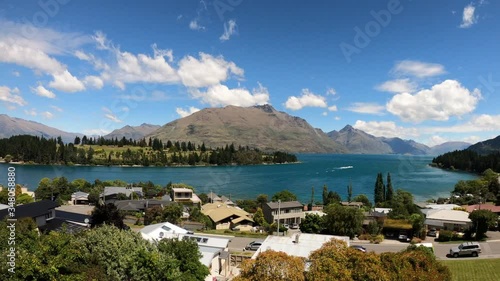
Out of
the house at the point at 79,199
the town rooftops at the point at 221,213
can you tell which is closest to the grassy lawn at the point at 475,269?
the town rooftops at the point at 221,213

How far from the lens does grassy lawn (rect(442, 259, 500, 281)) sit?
20.1m

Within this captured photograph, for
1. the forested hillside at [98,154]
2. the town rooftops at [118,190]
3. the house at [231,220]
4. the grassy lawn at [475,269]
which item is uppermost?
the forested hillside at [98,154]

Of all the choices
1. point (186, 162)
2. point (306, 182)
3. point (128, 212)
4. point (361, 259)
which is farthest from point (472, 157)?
point (361, 259)

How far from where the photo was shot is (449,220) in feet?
132

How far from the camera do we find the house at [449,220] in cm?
3912

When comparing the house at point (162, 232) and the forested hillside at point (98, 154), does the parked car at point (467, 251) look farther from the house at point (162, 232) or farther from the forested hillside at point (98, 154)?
the forested hillside at point (98, 154)

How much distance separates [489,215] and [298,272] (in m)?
31.4

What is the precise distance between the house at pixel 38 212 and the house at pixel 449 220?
142 feet

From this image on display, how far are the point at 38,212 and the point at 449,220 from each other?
44993 mm

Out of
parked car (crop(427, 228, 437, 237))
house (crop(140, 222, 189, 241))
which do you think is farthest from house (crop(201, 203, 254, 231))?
parked car (crop(427, 228, 437, 237))

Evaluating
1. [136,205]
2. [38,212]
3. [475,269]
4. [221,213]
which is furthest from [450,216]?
[136,205]

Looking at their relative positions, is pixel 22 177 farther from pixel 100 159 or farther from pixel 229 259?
pixel 229 259

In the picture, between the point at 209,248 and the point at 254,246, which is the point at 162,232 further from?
the point at 254,246

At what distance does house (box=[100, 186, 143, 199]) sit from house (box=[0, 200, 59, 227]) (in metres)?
33.9
